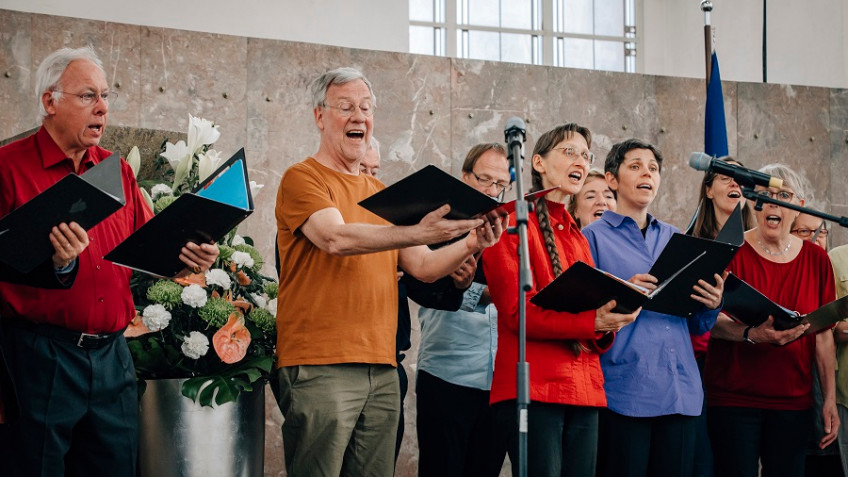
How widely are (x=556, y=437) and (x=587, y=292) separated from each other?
1.36ft

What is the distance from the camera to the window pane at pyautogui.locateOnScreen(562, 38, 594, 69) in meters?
8.83

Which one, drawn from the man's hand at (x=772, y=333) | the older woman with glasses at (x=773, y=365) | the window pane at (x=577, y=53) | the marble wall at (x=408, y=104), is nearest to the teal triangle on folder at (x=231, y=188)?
the older woman with glasses at (x=773, y=365)

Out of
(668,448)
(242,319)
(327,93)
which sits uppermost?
(327,93)

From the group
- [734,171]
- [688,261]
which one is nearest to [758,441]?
[688,261]

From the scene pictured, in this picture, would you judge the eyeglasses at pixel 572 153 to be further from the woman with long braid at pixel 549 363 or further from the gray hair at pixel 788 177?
the gray hair at pixel 788 177

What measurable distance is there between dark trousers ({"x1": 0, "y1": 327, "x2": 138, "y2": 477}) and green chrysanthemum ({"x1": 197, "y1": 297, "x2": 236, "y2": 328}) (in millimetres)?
423

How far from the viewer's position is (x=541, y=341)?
2.86 metres

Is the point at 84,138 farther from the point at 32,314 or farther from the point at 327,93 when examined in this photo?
the point at 327,93

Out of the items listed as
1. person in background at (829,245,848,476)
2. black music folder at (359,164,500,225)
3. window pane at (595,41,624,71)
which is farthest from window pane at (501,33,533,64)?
black music folder at (359,164,500,225)

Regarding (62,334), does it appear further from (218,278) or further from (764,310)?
(764,310)

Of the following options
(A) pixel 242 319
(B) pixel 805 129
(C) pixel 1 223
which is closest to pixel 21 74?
(A) pixel 242 319

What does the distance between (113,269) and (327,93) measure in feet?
2.52

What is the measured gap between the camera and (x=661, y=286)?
114 inches

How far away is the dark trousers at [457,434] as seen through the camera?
343 centimetres
